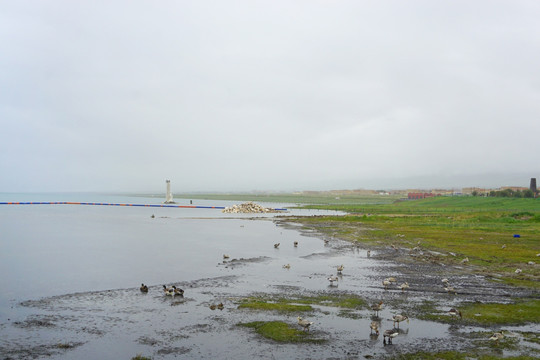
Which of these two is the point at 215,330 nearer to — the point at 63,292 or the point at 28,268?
the point at 63,292

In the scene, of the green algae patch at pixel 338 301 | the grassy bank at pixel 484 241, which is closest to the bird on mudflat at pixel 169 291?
the green algae patch at pixel 338 301

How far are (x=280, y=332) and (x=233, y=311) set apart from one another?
9.99 ft

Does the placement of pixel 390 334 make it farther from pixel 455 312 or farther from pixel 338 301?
pixel 338 301

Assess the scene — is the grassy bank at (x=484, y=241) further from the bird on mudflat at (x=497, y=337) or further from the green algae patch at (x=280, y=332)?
the green algae patch at (x=280, y=332)

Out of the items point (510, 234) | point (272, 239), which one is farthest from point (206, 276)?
point (510, 234)

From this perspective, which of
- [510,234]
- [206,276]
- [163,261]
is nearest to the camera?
[206,276]

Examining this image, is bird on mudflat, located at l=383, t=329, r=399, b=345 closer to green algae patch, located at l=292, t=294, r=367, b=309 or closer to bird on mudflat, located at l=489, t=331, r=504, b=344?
bird on mudflat, located at l=489, t=331, r=504, b=344

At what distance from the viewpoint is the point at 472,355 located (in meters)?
11.9

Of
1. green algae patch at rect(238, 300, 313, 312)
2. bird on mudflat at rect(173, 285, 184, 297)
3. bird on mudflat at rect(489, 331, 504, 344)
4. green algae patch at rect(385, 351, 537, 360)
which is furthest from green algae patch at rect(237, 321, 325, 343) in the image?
bird on mudflat at rect(489, 331, 504, 344)

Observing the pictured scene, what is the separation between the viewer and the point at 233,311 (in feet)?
53.5

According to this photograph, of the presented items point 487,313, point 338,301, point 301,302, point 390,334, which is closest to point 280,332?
point 390,334

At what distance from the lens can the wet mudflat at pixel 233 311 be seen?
41.3 ft

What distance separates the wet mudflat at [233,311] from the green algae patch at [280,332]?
0.26m

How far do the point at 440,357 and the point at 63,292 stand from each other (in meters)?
16.1
